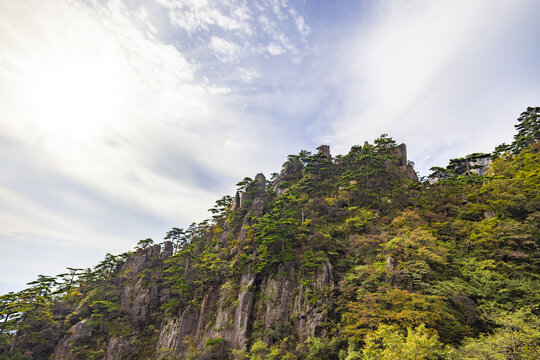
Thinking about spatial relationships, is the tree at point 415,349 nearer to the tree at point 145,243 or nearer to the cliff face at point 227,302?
the cliff face at point 227,302

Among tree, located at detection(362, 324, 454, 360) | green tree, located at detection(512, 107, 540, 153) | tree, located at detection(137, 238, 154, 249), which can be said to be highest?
green tree, located at detection(512, 107, 540, 153)

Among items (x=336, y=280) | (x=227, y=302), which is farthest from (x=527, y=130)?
(x=227, y=302)

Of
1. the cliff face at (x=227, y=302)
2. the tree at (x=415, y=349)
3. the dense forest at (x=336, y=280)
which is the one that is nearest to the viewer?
the tree at (x=415, y=349)

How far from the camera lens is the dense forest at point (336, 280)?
13.4 meters

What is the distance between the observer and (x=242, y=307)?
26.4m

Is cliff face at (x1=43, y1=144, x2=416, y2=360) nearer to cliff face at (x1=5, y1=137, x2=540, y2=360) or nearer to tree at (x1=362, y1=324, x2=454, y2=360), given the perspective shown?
cliff face at (x1=5, y1=137, x2=540, y2=360)

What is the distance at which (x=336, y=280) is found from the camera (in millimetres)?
22609

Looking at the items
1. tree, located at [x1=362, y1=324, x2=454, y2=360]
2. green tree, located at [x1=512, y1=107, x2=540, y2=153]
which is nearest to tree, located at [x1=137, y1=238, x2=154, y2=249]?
tree, located at [x1=362, y1=324, x2=454, y2=360]

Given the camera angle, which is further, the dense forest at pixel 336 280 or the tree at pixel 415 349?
the dense forest at pixel 336 280

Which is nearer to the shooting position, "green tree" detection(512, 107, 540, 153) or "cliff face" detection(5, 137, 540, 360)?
"cliff face" detection(5, 137, 540, 360)

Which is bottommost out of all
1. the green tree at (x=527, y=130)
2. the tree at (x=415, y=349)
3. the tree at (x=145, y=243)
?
the tree at (x=415, y=349)

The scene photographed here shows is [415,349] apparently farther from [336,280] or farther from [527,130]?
[527,130]

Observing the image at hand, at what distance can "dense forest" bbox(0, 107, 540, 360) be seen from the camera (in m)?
13.4

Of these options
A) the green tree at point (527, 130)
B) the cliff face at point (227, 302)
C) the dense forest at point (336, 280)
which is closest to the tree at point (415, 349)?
the dense forest at point (336, 280)
